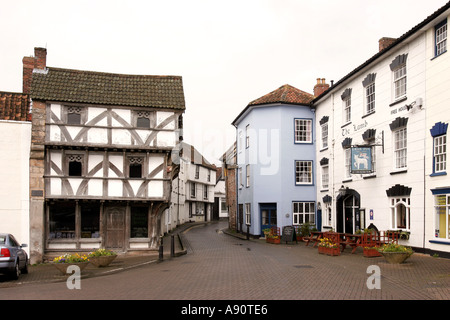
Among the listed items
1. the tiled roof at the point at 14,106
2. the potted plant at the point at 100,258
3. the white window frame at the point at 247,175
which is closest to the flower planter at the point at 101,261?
the potted plant at the point at 100,258

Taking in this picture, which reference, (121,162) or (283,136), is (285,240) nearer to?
(283,136)

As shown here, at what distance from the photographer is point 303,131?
111 ft

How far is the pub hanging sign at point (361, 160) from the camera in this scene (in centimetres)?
2332

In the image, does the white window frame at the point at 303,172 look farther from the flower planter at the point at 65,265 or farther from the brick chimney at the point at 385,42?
the flower planter at the point at 65,265

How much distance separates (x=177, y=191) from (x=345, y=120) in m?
24.8

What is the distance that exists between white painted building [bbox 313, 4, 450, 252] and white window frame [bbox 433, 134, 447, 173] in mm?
39

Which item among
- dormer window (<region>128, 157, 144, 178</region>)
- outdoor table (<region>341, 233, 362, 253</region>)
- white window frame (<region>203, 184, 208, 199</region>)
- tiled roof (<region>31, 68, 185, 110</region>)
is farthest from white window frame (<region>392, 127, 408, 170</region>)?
white window frame (<region>203, 184, 208, 199</region>)

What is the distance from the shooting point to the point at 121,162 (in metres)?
24.5

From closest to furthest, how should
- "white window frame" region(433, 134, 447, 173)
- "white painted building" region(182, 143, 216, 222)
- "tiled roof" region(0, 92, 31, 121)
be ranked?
"white window frame" region(433, 134, 447, 173) < "tiled roof" region(0, 92, 31, 121) < "white painted building" region(182, 143, 216, 222)

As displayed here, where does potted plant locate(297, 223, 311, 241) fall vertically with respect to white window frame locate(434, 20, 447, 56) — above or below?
below

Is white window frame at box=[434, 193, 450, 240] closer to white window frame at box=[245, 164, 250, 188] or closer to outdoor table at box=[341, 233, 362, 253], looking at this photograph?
outdoor table at box=[341, 233, 362, 253]

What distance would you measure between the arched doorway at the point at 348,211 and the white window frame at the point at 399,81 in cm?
635

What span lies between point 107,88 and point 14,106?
5096mm

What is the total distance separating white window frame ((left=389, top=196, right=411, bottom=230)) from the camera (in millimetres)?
20797
